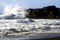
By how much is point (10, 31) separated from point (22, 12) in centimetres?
1748


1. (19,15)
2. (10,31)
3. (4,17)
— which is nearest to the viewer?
(10,31)

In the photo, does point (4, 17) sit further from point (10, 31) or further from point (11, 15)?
point (10, 31)

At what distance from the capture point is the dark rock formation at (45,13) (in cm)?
4091

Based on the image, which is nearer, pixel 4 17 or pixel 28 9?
pixel 4 17

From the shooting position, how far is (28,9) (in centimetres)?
4134

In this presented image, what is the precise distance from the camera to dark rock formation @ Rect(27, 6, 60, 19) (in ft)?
134

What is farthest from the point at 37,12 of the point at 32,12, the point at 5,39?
the point at 5,39

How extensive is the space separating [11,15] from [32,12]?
4049 mm

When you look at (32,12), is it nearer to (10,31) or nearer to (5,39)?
(10,31)

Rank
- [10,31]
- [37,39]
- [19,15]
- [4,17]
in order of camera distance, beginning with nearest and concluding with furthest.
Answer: [37,39] → [10,31] → [4,17] → [19,15]

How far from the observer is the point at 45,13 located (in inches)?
1656

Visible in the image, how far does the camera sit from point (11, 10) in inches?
1602

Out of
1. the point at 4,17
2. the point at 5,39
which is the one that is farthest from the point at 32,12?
the point at 5,39

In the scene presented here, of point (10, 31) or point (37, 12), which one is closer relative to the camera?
point (10, 31)
